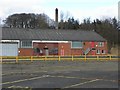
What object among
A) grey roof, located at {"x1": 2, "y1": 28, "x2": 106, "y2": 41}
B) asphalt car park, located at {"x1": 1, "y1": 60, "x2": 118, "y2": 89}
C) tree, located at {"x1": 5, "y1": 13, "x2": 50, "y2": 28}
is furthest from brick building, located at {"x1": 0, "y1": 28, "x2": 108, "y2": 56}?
tree, located at {"x1": 5, "y1": 13, "x2": 50, "y2": 28}

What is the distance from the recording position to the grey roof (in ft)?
195

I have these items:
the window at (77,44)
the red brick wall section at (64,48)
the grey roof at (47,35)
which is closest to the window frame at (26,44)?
Result: the grey roof at (47,35)

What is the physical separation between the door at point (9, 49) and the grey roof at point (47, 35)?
2799 millimetres

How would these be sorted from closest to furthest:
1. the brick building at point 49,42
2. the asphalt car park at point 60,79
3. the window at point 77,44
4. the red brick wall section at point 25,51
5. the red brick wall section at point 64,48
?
the asphalt car park at point 60,79, the brick building at point 49,42, the red brick wall section at point 25,51, the red brick wall section at point 64,48, the window at point 77,44

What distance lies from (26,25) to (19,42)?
66.4 m

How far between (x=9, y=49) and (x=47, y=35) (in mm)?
11425

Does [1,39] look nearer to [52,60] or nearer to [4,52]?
[4,52]

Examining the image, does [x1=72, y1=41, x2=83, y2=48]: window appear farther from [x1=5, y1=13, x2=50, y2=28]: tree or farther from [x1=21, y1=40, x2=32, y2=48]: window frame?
[x1=5, y1=13, x2=50, y2=28]: tree

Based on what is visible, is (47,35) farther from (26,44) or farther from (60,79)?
(60,79)

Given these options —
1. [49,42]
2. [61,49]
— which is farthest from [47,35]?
[61,49]

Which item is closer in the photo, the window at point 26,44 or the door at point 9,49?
the door at point 9,49

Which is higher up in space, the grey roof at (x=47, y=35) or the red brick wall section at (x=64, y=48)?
the grey roof at (x=47, y=35)

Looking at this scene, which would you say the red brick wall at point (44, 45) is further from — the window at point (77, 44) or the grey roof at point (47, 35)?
the window at point (77, 44)

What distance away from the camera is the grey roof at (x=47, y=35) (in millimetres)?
59300
